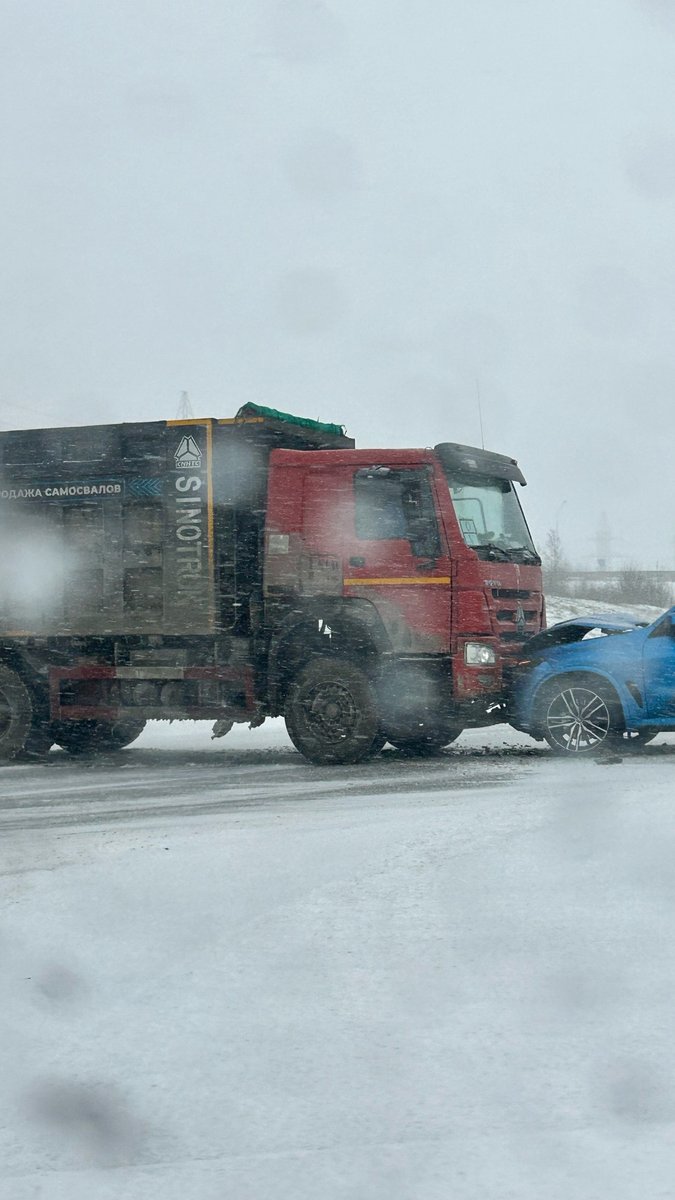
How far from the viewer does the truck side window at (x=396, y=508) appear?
11.2m

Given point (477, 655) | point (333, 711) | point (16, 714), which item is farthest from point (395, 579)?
point (16, 714)

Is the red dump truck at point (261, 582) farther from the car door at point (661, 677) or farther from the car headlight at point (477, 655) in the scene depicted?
the car door at point (661, 677)

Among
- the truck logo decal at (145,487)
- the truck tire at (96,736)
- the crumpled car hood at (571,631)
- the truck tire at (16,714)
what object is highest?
the truck logo decal at (145,487)

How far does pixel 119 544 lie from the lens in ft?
39.5

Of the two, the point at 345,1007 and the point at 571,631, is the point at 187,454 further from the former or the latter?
the point at 345,1007

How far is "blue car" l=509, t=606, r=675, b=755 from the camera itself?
11195 millimetres

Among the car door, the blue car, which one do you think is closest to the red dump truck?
the blue car

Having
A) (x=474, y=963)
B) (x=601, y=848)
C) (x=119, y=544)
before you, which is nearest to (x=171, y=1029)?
(x=474, y=963)

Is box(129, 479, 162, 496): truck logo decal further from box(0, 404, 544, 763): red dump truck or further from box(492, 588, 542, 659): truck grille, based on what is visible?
box(492, 588, 542, 659): truck grille

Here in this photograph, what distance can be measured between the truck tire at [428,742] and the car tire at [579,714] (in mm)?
1131

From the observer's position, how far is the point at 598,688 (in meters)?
11.4

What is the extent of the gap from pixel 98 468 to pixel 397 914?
25.2ft

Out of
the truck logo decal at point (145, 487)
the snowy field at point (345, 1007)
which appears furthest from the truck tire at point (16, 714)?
the snowy field at point (345, 1007)

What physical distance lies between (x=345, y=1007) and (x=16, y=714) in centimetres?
890
